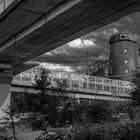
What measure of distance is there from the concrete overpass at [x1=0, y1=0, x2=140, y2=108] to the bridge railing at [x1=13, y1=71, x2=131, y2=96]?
1591 centimetres

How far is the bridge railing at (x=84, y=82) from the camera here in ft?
107

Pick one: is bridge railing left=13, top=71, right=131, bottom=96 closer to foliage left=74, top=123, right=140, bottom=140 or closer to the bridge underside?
the bridge underside

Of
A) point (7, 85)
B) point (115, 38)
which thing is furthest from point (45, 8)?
point (115, 38)

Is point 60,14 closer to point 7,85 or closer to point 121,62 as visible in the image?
point 7,85

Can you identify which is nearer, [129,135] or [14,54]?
[129,135]


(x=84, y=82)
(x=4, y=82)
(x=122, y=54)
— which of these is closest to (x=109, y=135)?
(x=4, y=82)

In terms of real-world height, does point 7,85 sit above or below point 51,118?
above

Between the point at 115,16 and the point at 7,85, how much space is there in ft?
49.7

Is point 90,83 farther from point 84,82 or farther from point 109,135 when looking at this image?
point 109,135

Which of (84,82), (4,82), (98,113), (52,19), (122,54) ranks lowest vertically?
(98,113)

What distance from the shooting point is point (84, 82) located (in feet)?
136

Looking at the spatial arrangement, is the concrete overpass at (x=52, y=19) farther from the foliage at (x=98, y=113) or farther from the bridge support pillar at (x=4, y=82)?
the foliage at (x=98, y=113)

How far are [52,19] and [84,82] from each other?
31.1m

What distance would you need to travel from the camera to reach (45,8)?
1021 centimetres
